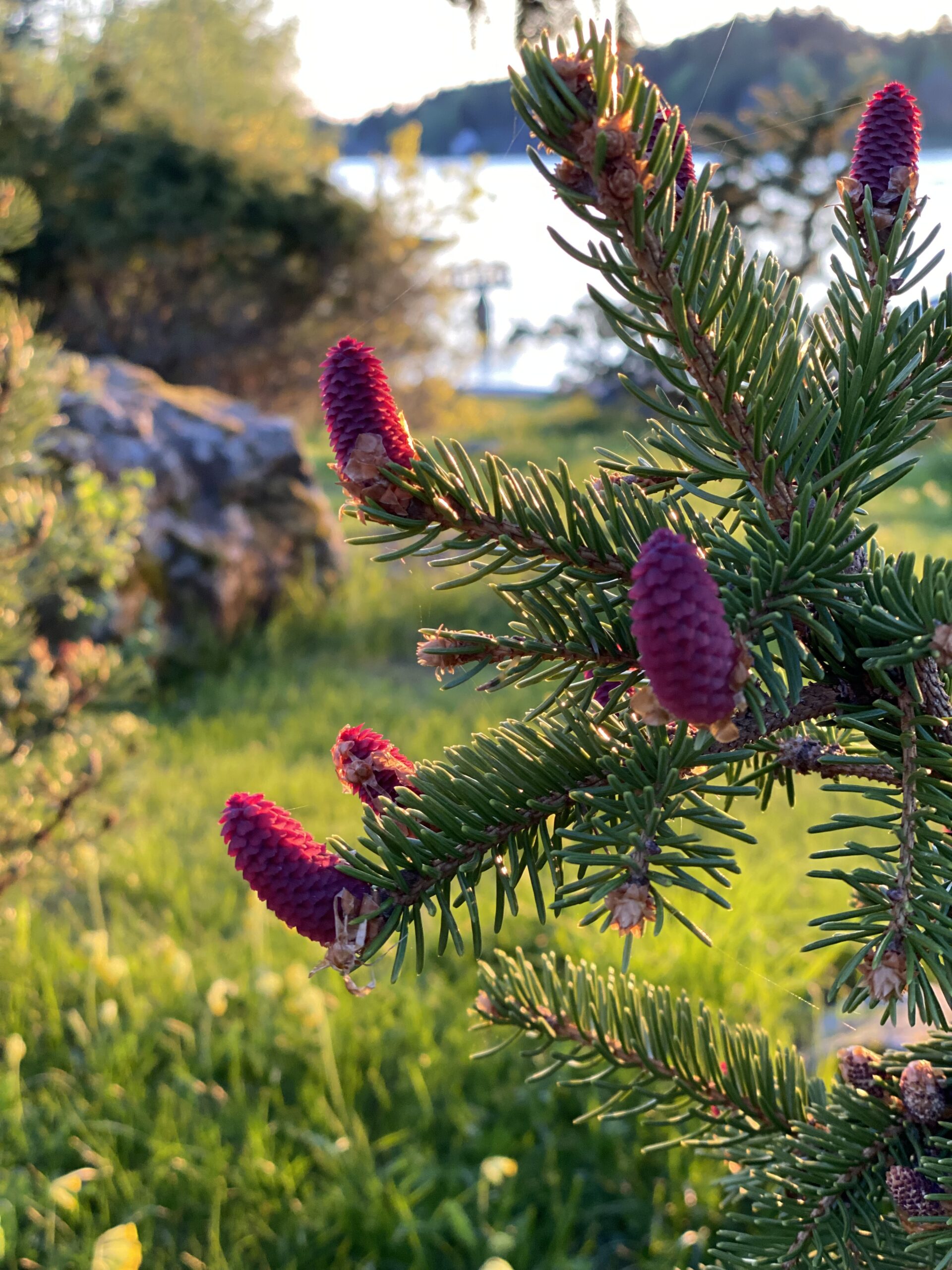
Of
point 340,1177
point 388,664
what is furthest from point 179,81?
point 340,1177

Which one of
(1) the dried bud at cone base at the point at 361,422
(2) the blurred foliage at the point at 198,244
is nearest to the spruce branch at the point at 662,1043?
(1) the dried bud at cone base at the point at 361,422

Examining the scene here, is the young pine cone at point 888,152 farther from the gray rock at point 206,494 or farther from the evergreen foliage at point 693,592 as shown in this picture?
the gray rock at point 206,494

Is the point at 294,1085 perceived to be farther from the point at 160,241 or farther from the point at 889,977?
the point at 160,241

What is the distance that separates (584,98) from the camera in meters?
0.47

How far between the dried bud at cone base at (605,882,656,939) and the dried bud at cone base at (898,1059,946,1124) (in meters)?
0.42

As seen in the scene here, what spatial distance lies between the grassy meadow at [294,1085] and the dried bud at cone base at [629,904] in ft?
2.50

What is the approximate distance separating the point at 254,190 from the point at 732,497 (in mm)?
7631

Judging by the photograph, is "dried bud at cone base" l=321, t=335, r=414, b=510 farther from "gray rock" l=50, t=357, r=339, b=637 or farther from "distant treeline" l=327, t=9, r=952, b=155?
"gray rock" l=50, t=357, r=339, b=637

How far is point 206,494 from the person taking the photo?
5539 millimetres

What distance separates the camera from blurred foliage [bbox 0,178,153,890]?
6.52ft

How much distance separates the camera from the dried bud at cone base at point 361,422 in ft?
1.87

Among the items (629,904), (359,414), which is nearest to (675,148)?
(359,414)

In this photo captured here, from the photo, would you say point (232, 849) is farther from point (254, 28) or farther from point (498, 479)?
point (254, 28)

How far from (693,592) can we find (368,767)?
11.5 inches
